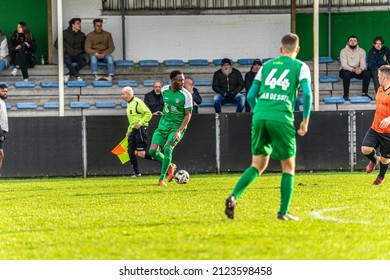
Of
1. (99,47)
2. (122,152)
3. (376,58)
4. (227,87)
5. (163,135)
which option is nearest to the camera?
(163,135)

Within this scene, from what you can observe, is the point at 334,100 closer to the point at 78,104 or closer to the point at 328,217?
the point at 78,104

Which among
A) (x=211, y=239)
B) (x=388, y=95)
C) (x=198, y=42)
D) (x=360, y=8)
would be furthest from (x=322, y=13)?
(x=211, y=239)

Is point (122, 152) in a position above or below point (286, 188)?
below

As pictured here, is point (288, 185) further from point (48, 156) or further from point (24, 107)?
point (24, 107)

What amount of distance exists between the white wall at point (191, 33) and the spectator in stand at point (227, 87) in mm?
3802

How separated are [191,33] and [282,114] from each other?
19.2 metres

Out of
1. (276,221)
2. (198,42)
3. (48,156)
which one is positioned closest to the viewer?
(276,221)

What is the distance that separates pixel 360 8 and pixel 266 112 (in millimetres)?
19755

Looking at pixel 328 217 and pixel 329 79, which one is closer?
pixel 328 217

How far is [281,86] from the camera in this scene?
11.4 meters

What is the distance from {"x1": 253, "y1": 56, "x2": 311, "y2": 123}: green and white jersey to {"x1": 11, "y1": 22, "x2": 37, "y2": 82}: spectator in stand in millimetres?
16737

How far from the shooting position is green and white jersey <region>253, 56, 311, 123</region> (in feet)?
37.2

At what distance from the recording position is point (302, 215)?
12117 mm

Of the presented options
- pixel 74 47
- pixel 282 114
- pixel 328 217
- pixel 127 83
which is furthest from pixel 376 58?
pixel 282 114
